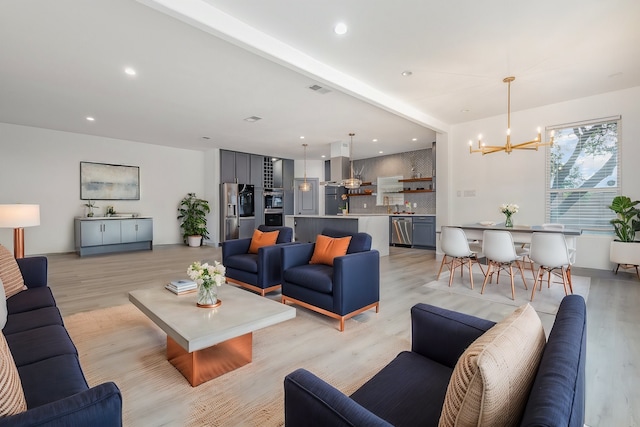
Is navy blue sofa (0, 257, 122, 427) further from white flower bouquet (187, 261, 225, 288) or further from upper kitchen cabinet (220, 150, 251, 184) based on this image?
upper kitchen cabinet (220, 150, 251, 184)

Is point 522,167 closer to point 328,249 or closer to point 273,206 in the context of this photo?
point 328,249

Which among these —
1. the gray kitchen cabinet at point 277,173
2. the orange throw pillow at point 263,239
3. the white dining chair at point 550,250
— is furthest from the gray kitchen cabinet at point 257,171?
the white dining chair at point 550,250

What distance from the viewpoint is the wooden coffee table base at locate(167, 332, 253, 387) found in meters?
1.93

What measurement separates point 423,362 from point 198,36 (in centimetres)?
329

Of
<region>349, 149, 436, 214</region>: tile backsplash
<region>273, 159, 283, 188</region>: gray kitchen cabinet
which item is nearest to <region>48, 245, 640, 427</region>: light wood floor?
<region>349, 149, 436, 214</region>: tile backsplash

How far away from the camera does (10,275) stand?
2.27 meters

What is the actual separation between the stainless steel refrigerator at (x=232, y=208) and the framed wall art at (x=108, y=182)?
2.10m

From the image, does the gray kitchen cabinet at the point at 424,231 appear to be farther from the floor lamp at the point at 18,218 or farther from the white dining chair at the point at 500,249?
the floor lamp at the point at 18,218

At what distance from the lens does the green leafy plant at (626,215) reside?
4.36 m

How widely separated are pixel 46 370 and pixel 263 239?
2.84m

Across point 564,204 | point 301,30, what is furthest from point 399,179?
point 301,30

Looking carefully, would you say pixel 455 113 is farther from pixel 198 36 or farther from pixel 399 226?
pixel 198 36

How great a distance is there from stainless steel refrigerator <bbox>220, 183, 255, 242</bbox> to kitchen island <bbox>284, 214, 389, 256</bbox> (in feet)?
5.11

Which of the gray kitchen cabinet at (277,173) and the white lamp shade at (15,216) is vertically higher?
the gray kitchen cabinet at (277,173)
